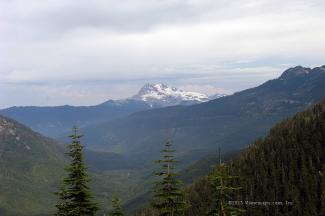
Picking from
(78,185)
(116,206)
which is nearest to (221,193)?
(78,185)

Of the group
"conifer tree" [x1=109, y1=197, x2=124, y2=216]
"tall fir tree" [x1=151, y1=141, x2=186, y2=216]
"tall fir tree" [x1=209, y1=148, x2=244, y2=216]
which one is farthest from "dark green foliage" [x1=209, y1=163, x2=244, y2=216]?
"conifer tree" [x1=109, y1=197, x2=124, y2=216]

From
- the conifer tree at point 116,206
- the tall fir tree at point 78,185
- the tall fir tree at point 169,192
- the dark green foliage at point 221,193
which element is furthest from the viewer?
the conifer tree at point 116,206

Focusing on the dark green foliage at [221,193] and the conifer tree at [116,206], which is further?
the conifer tree at [116,206]

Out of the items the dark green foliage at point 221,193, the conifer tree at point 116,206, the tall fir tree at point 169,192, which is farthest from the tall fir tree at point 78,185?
the dark green foliage at point 221,193

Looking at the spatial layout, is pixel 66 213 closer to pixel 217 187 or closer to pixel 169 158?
pixel 169 158

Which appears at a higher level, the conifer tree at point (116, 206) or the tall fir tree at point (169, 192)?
the tall fir tree at point (169, 192)

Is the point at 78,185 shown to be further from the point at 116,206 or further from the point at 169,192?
the point at 116,206

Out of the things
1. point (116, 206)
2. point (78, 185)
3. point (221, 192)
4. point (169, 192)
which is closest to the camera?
point (221, 192)

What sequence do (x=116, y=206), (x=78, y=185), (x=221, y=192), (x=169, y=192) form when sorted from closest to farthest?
(x=221, y=192)
(x=169, y=192)
(x=78, y=185)
(x=116, y=206)

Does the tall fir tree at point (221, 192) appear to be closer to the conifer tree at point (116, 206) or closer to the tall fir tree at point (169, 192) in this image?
the tall fir tree at point (169, 192)

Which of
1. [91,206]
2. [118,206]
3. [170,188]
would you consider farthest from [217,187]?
[118,206]

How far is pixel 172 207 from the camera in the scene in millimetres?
44406

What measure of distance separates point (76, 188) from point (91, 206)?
273 centimetres

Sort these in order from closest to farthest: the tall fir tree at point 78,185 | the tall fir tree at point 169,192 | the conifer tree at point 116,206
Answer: the tall fir tree at point 169,192
the tall fir tree at point 78,185
the conifer tree at point 116,206
